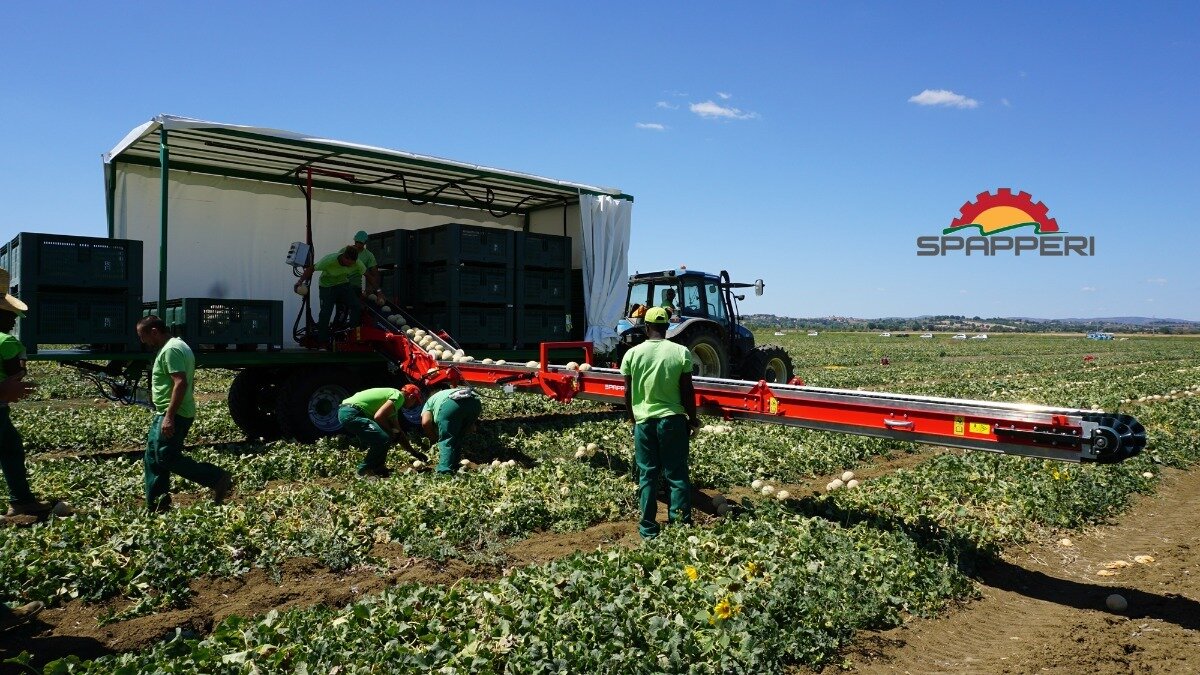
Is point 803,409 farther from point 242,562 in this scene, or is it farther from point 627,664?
point 242,562

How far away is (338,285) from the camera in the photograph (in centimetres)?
1123

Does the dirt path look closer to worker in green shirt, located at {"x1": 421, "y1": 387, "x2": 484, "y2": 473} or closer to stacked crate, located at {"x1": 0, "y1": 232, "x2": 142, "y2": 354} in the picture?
worker in green shirt, located at {"x1": 421, "y1": 387, "x2": 484, "y2": 473}

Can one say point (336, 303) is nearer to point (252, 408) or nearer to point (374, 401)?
point (252, 408)

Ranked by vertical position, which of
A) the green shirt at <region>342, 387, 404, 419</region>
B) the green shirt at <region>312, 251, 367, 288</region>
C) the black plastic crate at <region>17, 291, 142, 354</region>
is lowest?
the green shirt at <region>342, 387, 404, 419</region>

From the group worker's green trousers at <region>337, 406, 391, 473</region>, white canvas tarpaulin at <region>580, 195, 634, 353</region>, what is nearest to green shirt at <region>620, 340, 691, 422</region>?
worker's green trousers at <region>337, 406, 391, 473</region>

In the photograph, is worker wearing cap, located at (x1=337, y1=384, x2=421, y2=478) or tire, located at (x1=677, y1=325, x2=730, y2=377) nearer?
worker wearing cap, located at (x1=337, y1=384, x2=421, y2=478)

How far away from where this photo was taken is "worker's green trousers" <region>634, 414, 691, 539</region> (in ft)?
21.1

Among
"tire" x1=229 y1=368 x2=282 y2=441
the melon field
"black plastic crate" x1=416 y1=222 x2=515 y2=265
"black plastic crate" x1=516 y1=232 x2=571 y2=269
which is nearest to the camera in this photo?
the melon field

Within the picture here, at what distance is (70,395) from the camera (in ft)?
60.5

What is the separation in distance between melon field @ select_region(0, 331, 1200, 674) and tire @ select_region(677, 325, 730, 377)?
3545 mm

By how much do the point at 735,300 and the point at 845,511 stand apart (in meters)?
7.27

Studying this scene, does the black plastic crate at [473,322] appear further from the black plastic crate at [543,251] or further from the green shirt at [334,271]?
the green shirt at [334,271]

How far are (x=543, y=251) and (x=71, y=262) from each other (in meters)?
6.39

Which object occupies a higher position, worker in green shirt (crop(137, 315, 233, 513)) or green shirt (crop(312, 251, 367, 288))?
green shirt (crop(312, 251, 367, 288))
